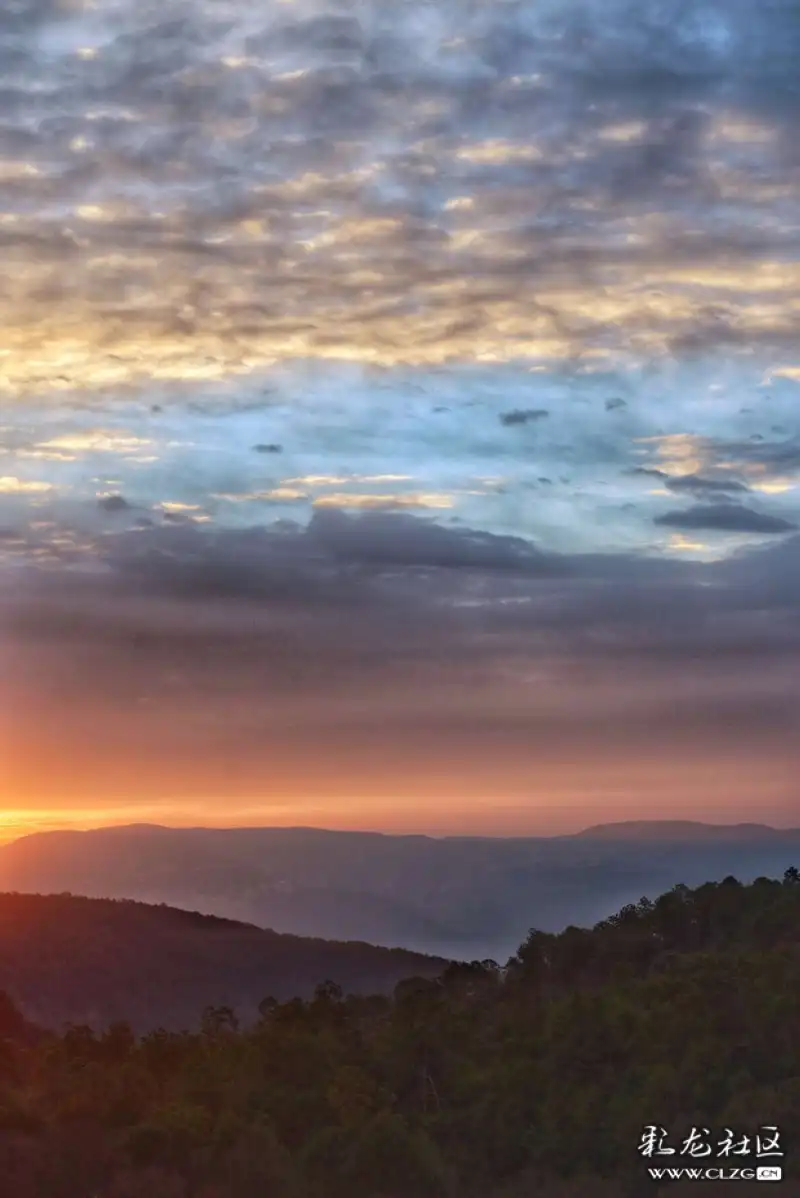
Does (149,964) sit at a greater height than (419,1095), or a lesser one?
lesser

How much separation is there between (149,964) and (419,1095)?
79.3 meters

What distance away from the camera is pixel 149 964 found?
11075cm

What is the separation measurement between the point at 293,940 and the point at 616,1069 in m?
88.8

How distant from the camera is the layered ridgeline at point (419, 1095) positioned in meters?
30.1

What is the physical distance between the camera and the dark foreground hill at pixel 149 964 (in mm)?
102875

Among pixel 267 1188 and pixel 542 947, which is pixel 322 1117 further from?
pixel 542 947

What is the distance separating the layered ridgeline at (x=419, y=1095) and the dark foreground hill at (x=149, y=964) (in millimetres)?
60404

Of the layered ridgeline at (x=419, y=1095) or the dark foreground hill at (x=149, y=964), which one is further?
the dark foreground hill at (x=149, y=964)

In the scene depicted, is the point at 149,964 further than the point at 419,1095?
Yes

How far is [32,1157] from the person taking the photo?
30000mm

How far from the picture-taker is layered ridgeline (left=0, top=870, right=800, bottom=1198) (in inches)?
1184

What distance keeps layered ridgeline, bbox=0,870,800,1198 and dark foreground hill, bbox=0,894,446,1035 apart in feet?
198

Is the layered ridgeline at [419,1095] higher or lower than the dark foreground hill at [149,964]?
higher

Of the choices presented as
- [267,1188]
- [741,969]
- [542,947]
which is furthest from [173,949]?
[267,1188]
